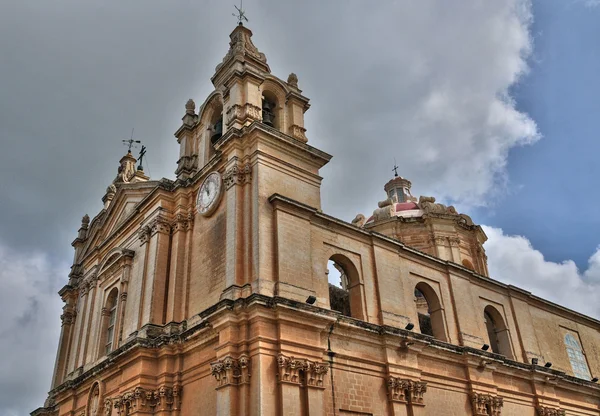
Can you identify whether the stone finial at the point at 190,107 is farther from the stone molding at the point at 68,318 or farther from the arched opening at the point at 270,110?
the stone molding at the point at 68,318

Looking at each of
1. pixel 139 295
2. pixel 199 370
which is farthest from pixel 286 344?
pixel 139 295

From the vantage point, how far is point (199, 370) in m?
14.6

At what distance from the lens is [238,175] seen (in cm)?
1588

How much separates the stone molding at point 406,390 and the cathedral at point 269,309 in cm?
4

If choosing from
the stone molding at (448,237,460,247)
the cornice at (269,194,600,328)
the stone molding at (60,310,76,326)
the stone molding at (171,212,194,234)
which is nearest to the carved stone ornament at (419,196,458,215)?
the stone molding at (448,237,460,247)

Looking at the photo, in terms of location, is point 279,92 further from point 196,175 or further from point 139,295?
point 139,295

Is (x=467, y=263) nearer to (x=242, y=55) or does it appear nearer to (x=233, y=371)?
(x=242, y=55)

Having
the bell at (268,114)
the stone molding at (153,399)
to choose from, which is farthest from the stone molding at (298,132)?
the stone molding at (153,399)

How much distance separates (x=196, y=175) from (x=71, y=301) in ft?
33.0

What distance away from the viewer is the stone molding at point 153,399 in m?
14.9

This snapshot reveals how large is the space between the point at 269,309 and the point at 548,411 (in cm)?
1252

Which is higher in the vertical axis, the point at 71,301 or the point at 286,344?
the point at 71,301

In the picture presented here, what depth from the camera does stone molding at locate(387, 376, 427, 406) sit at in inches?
A: 599

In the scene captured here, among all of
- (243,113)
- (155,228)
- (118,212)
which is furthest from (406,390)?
(118,212)
